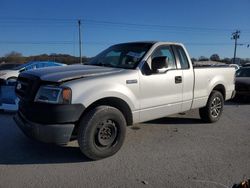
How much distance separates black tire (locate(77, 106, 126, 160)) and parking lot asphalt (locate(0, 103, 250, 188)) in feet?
0.52

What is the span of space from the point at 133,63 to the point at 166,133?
69.4 inches

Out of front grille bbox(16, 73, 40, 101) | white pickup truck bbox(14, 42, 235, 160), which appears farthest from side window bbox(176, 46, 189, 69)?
front grille bbox(16, 73, 40, 101)

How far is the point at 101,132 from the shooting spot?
4418 millimetres

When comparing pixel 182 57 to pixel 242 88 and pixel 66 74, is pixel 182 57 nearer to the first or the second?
pixel 66 74

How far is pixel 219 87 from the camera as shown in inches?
276

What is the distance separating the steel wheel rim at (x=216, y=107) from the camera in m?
6.79

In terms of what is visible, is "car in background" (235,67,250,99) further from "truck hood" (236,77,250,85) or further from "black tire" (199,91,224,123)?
"black tire" (199,91,224,123)

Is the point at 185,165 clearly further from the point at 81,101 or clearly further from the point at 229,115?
the point at 229,115

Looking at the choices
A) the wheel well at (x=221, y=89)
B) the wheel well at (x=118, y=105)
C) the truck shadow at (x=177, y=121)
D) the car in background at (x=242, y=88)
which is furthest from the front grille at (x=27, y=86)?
the car in background at (x=242, y=88)

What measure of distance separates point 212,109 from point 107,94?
11.3 ft

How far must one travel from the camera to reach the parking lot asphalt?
3670mm

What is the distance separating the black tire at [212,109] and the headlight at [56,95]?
12.6 feet

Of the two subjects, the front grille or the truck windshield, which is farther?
the truck windshield

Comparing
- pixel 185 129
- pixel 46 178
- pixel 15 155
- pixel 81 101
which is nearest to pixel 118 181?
pixel 46 178
